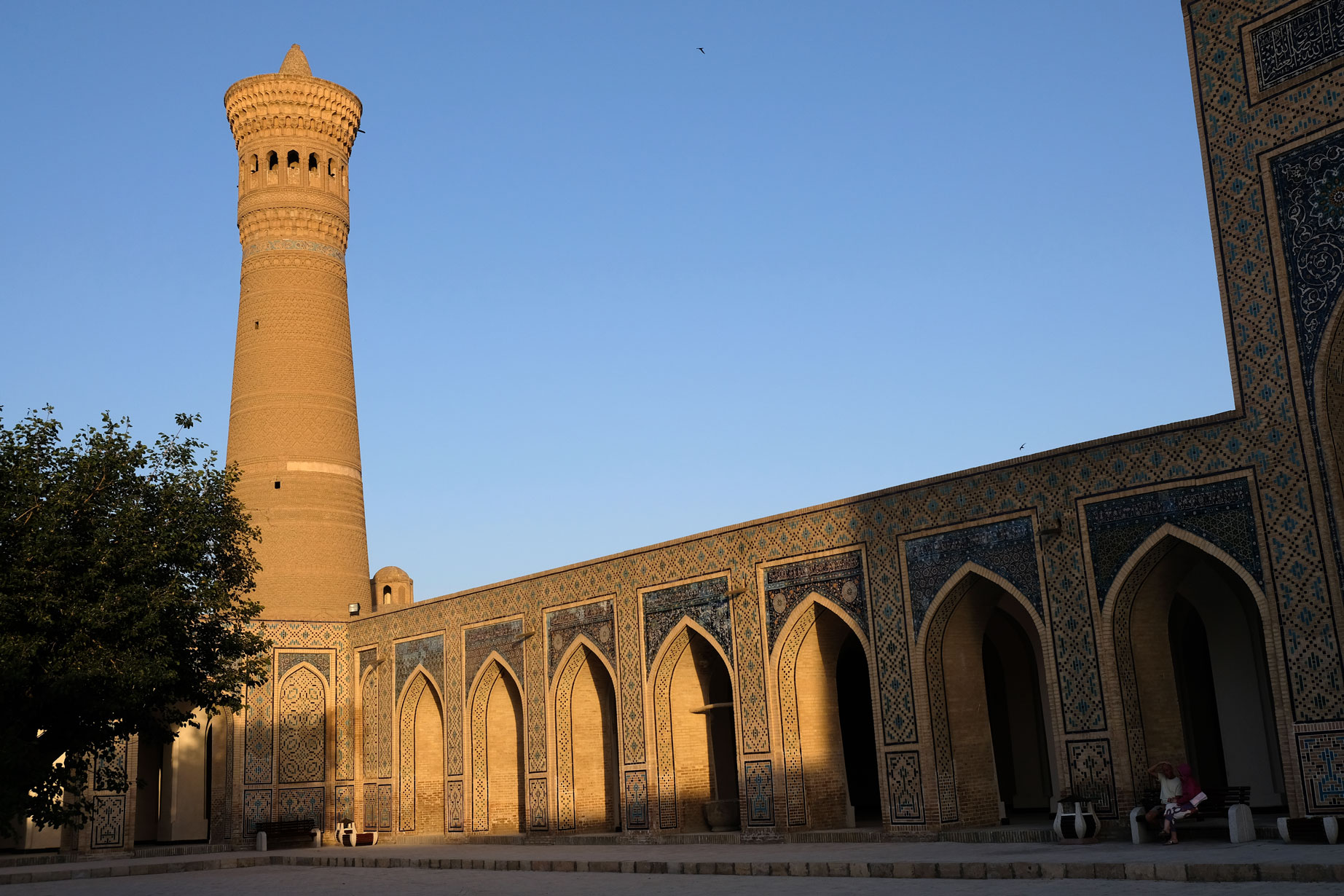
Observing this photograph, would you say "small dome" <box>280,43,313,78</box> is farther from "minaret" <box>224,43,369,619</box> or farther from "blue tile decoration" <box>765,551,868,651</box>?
"blue tile decoration" <box>765,551,868,651</box>

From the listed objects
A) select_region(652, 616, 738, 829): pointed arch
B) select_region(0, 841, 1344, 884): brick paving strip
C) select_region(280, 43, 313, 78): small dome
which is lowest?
select_region(0, 841, 1344, 884): brick paving strip

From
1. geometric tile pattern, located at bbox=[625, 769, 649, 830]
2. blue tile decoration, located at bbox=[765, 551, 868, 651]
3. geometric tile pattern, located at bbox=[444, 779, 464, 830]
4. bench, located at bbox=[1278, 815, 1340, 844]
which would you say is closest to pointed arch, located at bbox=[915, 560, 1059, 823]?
blue tile decoration, located at bbox=[765, 551, 868, 651]

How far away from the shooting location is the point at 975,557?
12.3 meters

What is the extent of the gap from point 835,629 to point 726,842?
8.25 ft

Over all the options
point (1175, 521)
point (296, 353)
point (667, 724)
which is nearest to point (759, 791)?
point (667, 724)

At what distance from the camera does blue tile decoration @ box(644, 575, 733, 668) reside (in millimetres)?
14500

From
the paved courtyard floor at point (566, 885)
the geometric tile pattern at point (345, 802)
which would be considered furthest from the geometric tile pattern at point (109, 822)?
the paved courtyard floor at point (566, 885)

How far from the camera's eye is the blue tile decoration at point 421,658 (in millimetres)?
18578

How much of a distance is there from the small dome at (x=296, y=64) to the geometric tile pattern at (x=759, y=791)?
14.8 m

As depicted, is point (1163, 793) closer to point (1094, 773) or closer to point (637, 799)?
point (1094, 773)

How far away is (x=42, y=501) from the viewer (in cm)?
1148

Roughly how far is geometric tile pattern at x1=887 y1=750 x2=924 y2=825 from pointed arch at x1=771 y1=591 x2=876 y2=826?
0.99 meters

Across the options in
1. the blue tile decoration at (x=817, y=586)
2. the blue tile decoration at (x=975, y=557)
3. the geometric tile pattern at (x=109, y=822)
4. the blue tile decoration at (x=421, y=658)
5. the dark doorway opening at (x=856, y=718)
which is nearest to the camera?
the blue tile decoration at (x=975, y=557)

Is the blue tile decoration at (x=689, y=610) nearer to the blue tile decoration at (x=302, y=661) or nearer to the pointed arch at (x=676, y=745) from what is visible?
the pointed arch at (x=676, y=745)
